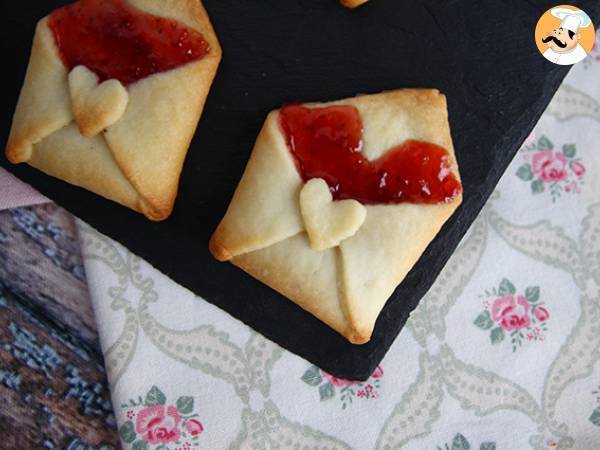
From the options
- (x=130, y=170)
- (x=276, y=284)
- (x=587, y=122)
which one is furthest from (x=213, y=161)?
(x=587, y=122)

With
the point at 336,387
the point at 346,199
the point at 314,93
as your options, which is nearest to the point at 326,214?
the point at 346,199

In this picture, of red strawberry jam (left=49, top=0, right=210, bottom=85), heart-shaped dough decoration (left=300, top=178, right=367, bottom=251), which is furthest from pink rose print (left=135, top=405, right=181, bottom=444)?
red strawberry jam (left=49, top=0, right=210, bottom=85)

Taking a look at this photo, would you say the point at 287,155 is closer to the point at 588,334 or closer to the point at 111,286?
the point at 111,286

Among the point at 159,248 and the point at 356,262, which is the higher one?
the point at 356,262

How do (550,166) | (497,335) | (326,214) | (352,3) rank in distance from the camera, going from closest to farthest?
Result: (326,214)
(352,3)
(497,335)
(550,166)

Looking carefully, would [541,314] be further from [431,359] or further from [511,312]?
[431,359]

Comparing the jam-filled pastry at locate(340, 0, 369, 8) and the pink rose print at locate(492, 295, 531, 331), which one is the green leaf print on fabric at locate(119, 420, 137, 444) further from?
the jam-filled pastry at locate(340, 0, 369, 8)
